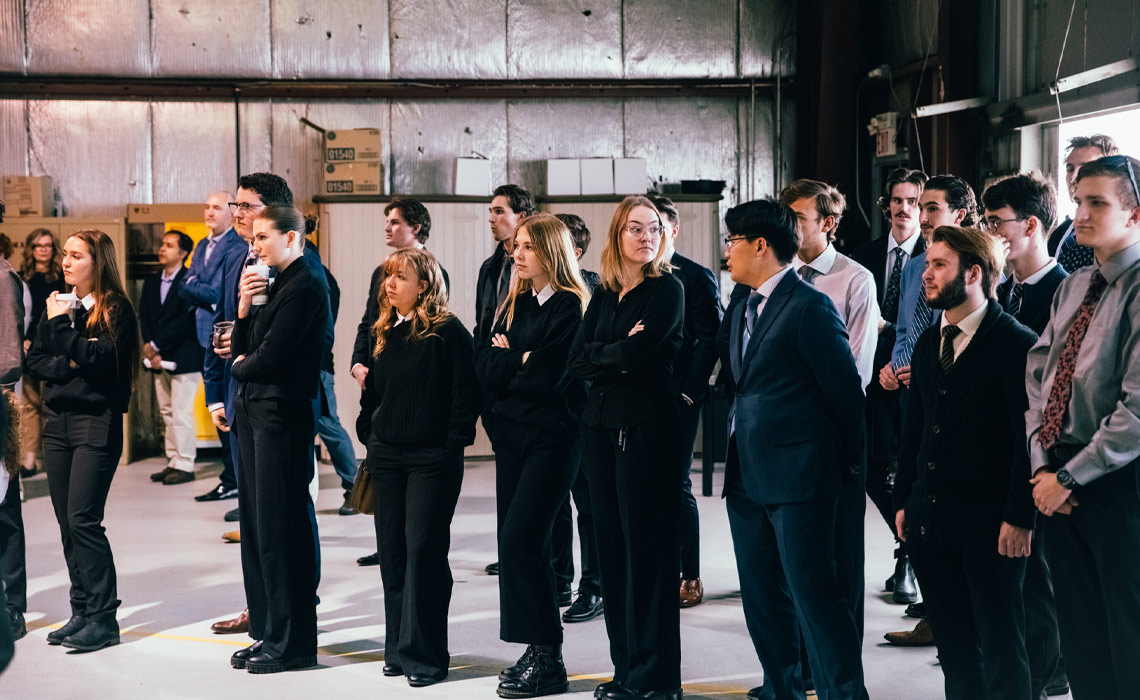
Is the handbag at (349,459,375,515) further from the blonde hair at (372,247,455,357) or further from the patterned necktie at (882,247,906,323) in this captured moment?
the patterned necktie at (882,247,906,323)

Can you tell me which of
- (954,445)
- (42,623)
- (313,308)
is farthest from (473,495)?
(954,445)

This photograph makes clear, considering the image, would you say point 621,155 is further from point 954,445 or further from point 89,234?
point 954,445

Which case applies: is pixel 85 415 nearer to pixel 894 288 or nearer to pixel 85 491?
pixel 85 491

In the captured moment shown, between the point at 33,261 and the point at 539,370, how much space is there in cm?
600

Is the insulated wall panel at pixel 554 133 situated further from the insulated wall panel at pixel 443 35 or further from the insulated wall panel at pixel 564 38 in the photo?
the insulated wall panel at pixel 443 35

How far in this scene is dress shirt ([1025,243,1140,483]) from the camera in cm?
291

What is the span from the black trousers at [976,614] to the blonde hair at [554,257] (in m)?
1.49

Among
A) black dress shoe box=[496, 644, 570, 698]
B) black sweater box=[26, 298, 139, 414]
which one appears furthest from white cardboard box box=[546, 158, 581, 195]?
black dress shoe box=[496, 644, 570, 698]

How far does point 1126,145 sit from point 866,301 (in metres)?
2.95

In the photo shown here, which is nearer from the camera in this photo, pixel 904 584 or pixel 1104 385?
pixel 1104 385

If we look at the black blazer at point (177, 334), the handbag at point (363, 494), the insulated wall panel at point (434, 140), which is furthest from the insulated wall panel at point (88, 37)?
the handbag at point (363, 494)

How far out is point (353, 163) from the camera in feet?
30.5

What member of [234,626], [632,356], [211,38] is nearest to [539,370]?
[632,356]

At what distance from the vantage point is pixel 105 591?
4.66 meters
